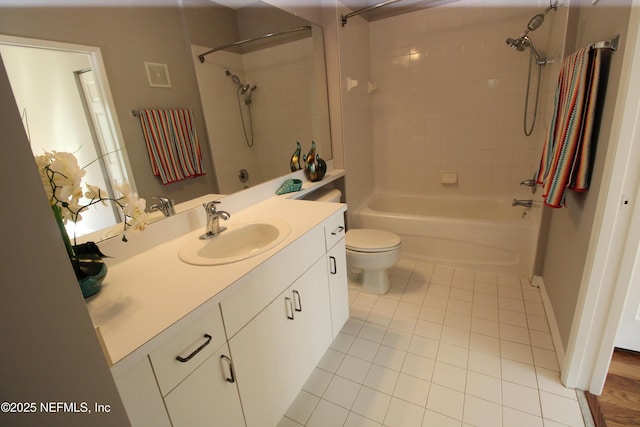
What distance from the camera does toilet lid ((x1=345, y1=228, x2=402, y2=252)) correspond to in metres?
2.06

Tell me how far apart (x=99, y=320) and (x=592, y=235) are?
1703 millimetres

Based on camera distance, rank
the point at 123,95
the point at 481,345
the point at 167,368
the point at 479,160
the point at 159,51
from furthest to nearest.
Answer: the point at 479,160
the point at 481,345
the point at 159,51
the point at 123,95
the point at 167,368

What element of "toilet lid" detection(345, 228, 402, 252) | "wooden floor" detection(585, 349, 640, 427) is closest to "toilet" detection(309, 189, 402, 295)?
"toilet lid" detection(345, 228, 402, 252)

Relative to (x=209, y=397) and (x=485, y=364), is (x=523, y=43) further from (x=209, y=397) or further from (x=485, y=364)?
(x=209, y=397)

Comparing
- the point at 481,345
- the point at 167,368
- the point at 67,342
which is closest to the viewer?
the point at 67,342

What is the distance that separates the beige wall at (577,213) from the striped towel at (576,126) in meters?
0.04

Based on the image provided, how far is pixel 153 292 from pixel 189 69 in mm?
1026

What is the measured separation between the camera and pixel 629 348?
1.56 metres

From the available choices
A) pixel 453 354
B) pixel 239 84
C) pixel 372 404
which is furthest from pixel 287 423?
pixel 239 84

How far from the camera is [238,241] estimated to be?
1.42 meters

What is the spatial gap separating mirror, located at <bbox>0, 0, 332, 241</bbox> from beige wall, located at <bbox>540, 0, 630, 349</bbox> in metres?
1.60

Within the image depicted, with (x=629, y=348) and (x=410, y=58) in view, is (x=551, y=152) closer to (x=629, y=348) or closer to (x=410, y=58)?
(x=629, y=348)

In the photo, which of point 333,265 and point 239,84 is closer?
point 333,265

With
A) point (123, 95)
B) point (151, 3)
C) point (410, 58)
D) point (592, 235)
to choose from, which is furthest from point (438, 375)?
point (410, 58)
